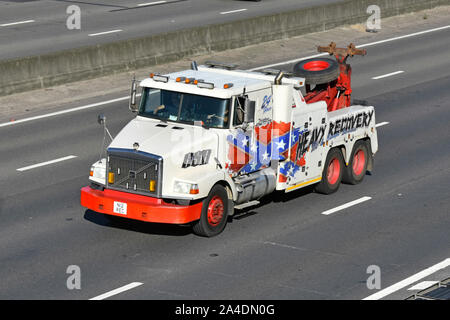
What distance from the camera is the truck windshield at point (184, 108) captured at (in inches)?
670

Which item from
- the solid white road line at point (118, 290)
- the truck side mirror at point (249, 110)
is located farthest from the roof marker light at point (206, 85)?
the solid white road line at point (118, 290)

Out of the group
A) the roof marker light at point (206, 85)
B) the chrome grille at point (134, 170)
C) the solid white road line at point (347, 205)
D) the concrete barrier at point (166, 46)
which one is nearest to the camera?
the chrome grille at point (134, 170)

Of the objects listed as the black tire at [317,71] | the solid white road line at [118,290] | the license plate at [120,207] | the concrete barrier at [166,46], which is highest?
the black tire at [317,71]

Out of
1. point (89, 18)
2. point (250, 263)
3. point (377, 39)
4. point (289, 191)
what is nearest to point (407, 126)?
point (289, 191)

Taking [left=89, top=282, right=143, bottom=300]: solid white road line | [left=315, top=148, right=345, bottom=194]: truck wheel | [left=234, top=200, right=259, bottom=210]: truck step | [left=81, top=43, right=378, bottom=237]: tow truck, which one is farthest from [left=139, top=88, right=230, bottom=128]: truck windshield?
[left=89, top=282, right=143, bottom=300]: solid white road line

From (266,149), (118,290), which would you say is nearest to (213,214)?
(266,149)

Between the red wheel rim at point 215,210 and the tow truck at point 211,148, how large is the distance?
0.02m

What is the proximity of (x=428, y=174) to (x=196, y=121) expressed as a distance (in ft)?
20.8

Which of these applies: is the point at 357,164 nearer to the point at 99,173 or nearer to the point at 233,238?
the point at 233,238

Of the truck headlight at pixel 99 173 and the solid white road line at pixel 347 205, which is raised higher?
the truck headlight at pixel 99 173

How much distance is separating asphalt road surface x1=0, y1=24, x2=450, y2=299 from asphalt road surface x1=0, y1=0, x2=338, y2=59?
33.5ft

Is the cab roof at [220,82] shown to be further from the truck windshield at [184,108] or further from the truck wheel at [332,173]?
the truck wheel at [332,173]
